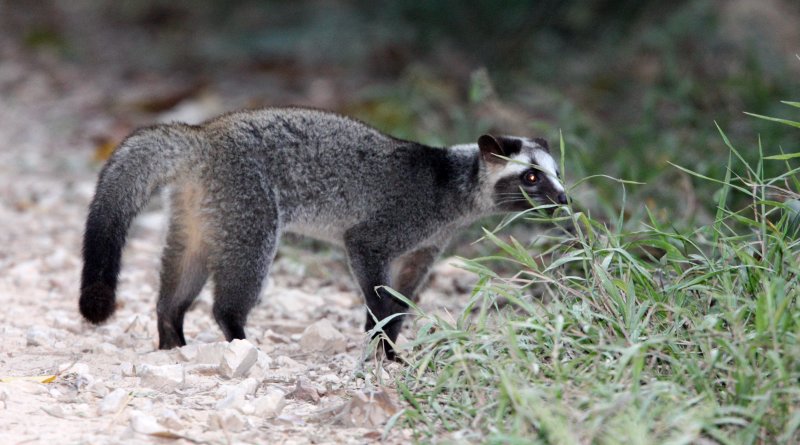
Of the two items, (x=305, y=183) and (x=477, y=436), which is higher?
(x=305, y=183)

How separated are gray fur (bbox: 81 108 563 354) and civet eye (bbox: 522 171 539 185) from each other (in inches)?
1.5

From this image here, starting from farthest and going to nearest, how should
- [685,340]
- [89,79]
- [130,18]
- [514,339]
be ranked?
[130,18], [89,79], [685,340], [514,339]

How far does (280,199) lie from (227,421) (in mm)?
1796

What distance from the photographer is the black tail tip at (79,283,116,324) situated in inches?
156

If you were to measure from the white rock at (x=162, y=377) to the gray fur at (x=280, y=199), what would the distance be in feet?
1.09

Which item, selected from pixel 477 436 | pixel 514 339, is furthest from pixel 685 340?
pixel 477 436

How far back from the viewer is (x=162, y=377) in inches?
150

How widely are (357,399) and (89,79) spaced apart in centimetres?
1030

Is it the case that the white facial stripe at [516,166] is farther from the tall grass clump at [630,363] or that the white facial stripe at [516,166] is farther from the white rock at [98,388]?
the white rock at [98,388]

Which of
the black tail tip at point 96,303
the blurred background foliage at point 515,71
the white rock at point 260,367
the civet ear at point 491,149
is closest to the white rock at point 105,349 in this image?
the black tail tip at point 96,303

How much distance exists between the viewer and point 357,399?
11.5ft

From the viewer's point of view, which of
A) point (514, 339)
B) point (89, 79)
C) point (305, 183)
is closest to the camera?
Result: point (514, 339)

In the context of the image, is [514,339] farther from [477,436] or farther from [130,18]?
[130,18]

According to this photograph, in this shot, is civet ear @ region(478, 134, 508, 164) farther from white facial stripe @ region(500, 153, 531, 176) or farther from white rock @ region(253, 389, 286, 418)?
white rock @ region(253, 389, 286, 418)
